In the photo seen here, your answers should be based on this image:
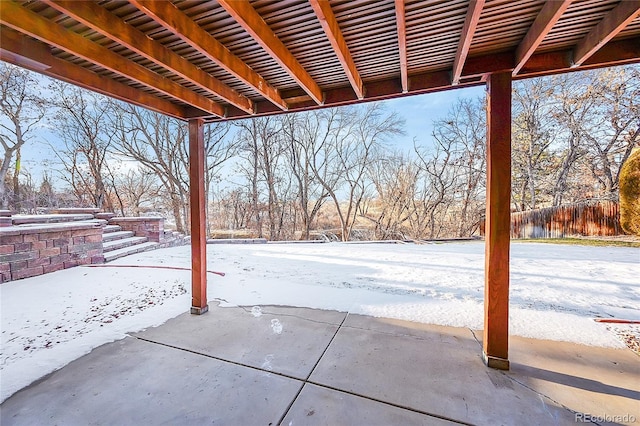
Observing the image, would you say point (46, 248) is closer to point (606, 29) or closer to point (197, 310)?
point (197, 310)

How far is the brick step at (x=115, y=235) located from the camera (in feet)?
20.2

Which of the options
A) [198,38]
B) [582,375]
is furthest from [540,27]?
[582,375]

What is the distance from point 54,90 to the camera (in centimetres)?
963

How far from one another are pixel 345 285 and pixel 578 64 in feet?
11.6

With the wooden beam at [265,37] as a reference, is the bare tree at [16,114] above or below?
above

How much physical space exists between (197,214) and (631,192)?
949 centimetres

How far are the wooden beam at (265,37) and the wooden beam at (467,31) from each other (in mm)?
1197

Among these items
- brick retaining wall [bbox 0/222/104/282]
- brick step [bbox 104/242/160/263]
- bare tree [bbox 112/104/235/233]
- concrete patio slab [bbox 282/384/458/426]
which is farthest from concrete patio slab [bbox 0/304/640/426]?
bare tree [bbox 112/104/235/233]

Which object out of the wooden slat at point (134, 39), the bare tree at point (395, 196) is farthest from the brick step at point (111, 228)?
the bare tree at point (395, 196)

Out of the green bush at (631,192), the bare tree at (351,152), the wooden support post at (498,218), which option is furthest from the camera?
the bare tree at (351,152)

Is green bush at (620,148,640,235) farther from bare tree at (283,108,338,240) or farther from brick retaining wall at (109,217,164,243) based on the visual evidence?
brick retaining wall at (109,217,164,243)

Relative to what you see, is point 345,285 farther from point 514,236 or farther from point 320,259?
point 514,236

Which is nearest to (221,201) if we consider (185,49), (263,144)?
(263,144)

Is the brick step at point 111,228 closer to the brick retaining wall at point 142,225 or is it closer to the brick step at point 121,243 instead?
the brick retaining wall at point 142,225
